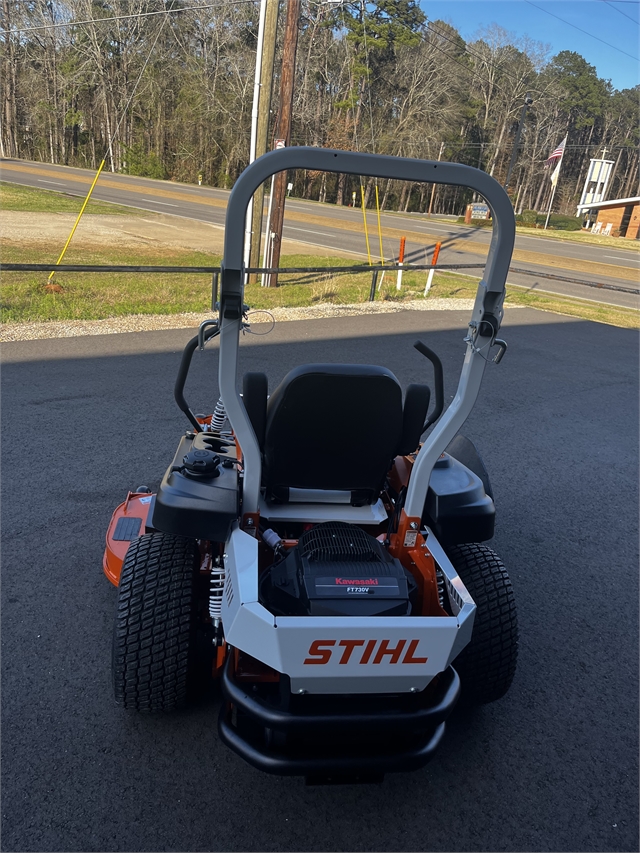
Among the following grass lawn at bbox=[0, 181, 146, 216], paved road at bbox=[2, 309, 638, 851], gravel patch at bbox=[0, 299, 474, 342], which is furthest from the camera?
grass lawn at bbox=[0, 181, 146, 216]

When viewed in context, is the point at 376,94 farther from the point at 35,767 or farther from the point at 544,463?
the point at 35,767

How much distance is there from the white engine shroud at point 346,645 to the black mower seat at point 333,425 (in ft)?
1.86

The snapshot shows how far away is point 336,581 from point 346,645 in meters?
0.24

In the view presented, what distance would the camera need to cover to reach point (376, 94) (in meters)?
40.8

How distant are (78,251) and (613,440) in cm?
1185

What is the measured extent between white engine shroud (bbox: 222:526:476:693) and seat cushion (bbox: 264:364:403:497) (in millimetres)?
570

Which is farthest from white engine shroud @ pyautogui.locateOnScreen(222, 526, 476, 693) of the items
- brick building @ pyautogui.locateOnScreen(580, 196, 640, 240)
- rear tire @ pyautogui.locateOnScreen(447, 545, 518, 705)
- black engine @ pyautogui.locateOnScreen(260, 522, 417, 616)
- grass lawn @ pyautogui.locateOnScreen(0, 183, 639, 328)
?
brick building @ pyautogui.locateOnScreen(580, 196, 640, 240)

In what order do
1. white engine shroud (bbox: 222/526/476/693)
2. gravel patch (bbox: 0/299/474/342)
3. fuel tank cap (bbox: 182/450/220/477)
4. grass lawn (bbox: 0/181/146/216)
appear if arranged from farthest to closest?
grass lawn (bbox: 0/181/146/216)
gravel patch (bbox: 0/299/474/342)
fuel tank cap (bbox: 182/450/220/477)
white engine shroud (bbox: 222/526/476/693)

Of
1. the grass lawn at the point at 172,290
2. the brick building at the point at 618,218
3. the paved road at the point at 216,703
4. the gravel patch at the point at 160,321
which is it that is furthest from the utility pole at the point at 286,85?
the brick building at the point at 618,218

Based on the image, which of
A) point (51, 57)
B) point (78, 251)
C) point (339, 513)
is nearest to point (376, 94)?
point (51, 57)

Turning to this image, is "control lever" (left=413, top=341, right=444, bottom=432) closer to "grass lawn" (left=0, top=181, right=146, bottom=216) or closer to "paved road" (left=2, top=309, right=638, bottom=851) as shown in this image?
"paved road" (left=2, top=309, right=638, bottom=851)

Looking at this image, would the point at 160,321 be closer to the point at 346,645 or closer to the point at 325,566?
the point at 325,566

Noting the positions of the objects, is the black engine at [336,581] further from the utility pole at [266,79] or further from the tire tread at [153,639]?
the utility pole at [266,79]

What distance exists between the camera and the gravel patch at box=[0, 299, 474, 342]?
24.6 ft
